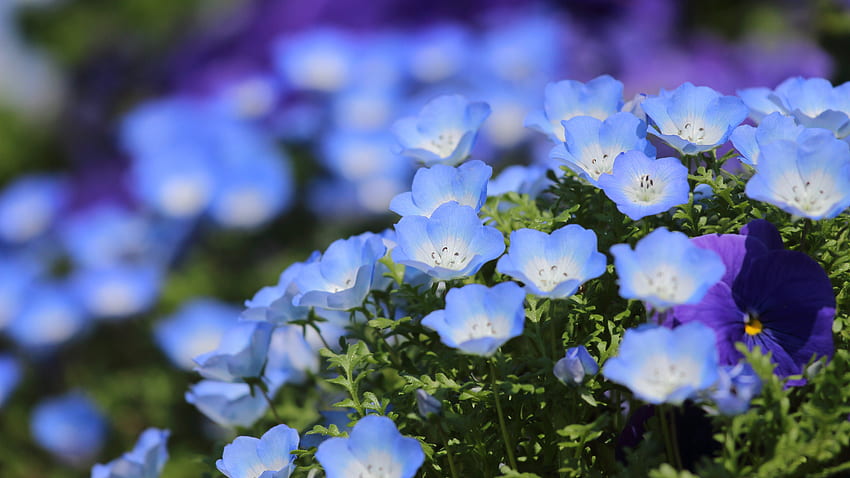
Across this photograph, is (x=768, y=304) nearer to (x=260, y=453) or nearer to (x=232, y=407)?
(x=260, y=453)

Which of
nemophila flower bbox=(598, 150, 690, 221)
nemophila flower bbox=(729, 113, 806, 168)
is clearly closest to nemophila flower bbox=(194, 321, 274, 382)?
nemophila flower bbox=(598, 150, 690, 221)

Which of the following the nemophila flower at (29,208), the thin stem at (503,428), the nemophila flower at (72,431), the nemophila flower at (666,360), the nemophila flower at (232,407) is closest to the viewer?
the nemophila flower at (666,360)

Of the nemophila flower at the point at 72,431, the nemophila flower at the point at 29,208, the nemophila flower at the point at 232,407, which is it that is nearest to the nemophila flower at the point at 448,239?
the nemophila flower at the point at 232,407

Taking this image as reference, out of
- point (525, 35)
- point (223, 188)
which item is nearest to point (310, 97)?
point (223, 188)

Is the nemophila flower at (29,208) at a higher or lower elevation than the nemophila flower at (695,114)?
lower

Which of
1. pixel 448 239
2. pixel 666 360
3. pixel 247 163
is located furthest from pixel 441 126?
pixel 247 163

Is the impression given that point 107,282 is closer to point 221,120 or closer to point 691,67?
point 221,120

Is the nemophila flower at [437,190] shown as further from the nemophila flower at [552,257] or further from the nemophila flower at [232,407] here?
the nemophila flower at [232,407]
